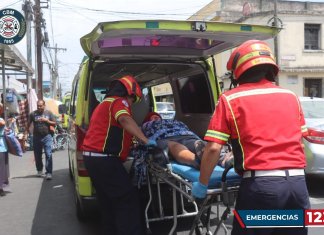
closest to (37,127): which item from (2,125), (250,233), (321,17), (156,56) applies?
(2,125)

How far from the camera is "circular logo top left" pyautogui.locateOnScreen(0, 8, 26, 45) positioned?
1022 cm

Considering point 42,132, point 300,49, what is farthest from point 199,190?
point 300,49

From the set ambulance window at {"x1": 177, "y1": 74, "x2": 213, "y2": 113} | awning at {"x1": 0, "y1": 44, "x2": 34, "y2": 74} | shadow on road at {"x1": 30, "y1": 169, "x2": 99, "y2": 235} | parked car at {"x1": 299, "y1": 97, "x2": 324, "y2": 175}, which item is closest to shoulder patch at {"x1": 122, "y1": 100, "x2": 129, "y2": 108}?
shadow on road at {"x1": 30, "y1": 169, "x2": 99, "y2": 235}

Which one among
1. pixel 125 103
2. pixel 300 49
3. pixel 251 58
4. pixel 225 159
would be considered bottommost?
pixel 300 49

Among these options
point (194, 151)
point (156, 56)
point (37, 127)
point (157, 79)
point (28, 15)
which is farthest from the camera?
point (28, 15)

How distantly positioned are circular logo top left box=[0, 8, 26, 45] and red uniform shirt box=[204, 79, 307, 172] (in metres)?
8.57

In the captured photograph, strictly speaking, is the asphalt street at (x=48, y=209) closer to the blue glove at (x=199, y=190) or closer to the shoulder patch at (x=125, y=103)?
the shoulder patch at (x=125, y=103)

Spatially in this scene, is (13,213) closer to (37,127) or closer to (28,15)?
(37,127)

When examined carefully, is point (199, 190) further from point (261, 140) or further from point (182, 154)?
point (182, 154)

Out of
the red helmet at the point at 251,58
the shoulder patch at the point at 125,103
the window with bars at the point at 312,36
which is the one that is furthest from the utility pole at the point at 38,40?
the red helmet at the point at 251,58

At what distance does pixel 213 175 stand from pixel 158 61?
9.40ft

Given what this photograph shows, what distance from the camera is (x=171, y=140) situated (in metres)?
4.45

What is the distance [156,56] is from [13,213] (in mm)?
3311

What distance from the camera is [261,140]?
2.55 meters
